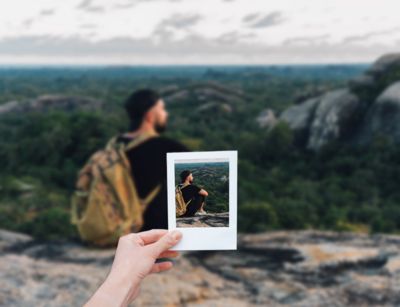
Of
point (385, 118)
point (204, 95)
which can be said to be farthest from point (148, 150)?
point (204, 95)

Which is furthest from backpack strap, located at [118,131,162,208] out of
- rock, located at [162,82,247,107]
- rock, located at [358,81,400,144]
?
rock, located at [162,82,247,107]

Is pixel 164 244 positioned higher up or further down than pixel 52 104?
higher up

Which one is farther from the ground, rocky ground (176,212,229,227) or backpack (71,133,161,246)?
rocky ground (176,212,229,227)

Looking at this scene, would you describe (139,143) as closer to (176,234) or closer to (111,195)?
(111,195)

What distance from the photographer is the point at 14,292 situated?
15.6ft

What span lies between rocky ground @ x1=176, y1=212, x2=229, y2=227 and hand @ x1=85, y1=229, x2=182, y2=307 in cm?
4

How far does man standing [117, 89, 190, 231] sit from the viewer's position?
453cm

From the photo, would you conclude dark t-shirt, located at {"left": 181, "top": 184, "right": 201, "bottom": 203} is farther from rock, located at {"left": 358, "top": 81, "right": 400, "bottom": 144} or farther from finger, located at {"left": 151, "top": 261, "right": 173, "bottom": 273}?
rock, located at {"left": 358, "top": 81, "right": 400, "bottom": 144}

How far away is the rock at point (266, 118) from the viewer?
14277 millimetres

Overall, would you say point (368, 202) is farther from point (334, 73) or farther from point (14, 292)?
point (334, 73)

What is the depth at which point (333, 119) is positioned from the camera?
39.1 ft

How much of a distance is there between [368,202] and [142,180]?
630 cm

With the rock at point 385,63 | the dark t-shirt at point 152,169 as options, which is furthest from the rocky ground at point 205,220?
the rock at point 385,63

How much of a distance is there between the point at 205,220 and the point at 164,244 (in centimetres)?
13
